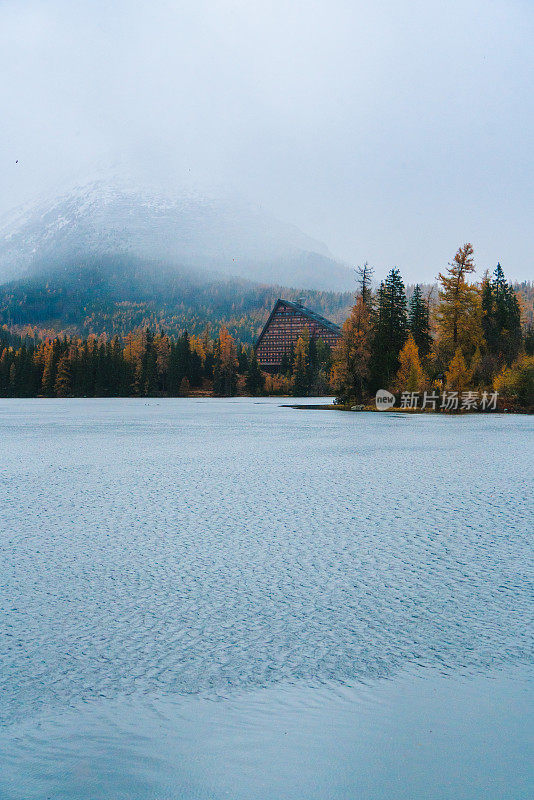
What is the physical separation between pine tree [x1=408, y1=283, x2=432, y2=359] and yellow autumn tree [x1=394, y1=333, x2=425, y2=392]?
12694mm

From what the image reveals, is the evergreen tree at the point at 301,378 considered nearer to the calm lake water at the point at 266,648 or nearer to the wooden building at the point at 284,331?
the wooden building at the point at 284,331

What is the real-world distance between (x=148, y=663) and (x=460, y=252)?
61026 mm

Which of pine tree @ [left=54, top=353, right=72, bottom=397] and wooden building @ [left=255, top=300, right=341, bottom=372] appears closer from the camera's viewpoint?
pine tree @ [left=54, top=353, right=72, bottom=397]

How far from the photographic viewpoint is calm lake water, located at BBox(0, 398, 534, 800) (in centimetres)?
404

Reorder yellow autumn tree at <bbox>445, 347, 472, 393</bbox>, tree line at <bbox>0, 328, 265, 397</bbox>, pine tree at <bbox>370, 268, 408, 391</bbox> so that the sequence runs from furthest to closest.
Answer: tree line at <bbox>0, 328, 265, 397</bbox> < pine tree at <bbox>370, 268, 408, 391</bbox> < yellow autumn tree at <bbox>445, 347, 472, 393</bbox>

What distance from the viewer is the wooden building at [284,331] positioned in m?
187

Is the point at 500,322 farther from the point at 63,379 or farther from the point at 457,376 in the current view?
the point at 63,379

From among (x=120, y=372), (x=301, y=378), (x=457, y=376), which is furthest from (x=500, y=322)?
(x=120, y=372)
